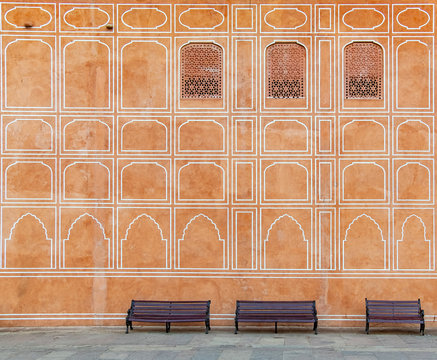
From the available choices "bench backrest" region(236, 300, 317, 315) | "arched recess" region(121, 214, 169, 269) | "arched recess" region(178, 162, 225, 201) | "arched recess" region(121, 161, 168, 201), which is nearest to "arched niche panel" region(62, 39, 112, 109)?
"arched recess" region(121, 161, 168, 201)

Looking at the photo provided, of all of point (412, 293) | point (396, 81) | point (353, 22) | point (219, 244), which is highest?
point (353, 22)

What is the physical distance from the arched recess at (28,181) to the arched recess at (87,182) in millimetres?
294

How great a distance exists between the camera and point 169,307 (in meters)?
8.37

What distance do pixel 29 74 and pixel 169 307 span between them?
4444 mm

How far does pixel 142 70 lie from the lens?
8.77 metres

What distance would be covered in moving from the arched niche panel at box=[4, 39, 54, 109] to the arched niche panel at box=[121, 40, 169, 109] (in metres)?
1.22

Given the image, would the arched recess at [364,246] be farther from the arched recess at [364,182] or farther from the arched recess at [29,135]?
the arched recess at [29,135]

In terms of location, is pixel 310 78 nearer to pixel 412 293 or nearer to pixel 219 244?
pixel 219 244

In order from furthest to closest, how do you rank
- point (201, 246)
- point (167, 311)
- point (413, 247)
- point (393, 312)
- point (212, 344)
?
point (201, 246)
point (413, 247)
point (167, 311)
point (393, 312)
point (212, 344)

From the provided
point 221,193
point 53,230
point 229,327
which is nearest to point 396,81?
point 221,193

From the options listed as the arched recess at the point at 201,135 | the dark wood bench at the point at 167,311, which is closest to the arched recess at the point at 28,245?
the dark wood bench at the point at 167,311

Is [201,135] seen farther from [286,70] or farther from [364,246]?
[364,246]

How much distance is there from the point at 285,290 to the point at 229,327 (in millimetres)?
1078

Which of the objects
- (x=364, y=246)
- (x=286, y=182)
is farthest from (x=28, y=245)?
(x=364, y=246)
